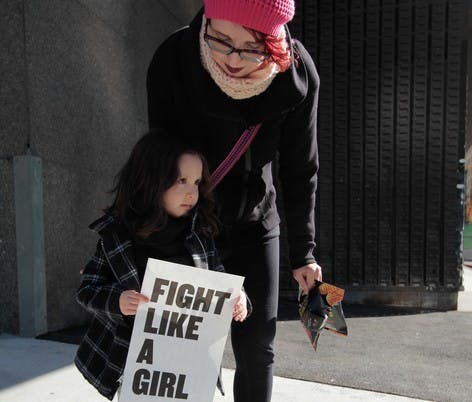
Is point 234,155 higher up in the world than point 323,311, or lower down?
higher up

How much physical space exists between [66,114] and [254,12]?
2.27 m

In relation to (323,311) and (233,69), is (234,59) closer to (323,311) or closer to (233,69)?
(233,69)

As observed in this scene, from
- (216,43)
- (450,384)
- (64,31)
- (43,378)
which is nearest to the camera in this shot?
(216,43)

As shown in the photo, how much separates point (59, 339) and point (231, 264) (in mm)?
1841

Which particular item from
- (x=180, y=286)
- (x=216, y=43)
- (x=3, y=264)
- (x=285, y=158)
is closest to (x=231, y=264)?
(x=180, y=286)

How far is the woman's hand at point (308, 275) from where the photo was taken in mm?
1784

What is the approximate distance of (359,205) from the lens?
4969mm

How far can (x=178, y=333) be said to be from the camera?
60.2 inches

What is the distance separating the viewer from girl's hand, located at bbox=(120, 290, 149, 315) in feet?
4.75

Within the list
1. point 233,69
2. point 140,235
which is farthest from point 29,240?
point 233,69

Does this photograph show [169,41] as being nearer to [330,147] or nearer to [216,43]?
[216,43]

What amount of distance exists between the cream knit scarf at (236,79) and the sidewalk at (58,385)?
59.6 inches

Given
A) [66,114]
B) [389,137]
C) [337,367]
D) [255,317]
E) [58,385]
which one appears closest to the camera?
[255,317]

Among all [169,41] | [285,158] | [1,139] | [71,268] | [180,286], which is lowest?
[71,268]
